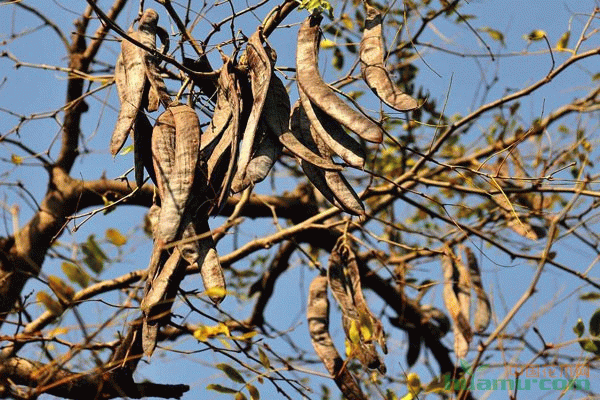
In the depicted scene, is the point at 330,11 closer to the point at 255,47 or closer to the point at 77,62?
the point at 255,47

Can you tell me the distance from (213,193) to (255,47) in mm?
324

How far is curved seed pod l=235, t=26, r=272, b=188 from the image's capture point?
60.5 inches

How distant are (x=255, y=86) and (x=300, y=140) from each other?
0.13 m

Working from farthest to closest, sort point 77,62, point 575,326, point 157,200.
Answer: point 77,62 < point 575,326 < point 157,200

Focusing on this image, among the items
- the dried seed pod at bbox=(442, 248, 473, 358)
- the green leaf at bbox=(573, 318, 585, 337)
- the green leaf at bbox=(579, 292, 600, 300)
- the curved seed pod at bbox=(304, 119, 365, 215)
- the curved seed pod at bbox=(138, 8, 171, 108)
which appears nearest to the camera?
the curved seed pod at bbox=(304, 119, 365, 215)

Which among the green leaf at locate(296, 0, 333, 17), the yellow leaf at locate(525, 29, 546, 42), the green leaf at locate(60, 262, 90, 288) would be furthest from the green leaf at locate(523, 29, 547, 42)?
the green leaf at locate(60, 262, 90, 288)

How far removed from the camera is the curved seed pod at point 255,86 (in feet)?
5.04

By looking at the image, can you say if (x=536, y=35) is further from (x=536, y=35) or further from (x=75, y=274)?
(x=75, y=274)

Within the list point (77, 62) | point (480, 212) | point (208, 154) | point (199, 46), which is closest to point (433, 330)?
point (480, 212)

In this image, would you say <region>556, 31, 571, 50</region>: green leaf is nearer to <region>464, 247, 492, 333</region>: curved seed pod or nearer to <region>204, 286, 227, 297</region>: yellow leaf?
<region>464, 247, 492, 333</region>: curved seed pod

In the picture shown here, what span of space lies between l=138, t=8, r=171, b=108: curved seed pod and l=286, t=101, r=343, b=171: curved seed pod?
265 millimetres

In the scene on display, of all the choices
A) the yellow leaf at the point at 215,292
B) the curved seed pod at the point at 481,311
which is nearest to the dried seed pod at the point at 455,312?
the curved seed pod at the point at 481,311

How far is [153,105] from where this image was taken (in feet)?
5.79

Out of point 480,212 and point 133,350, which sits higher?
point 480,212
